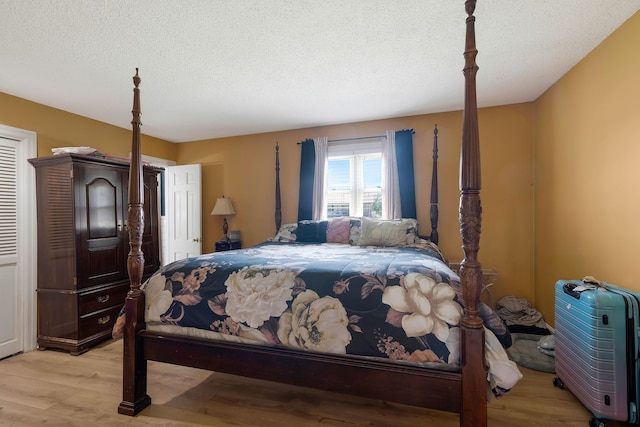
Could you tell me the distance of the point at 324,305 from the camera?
1531 mm

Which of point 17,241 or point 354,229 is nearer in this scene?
point 17,241

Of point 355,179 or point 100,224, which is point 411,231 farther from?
point 100,224

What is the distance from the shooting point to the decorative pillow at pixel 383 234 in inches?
118

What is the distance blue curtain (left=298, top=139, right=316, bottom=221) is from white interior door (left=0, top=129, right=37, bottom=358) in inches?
109

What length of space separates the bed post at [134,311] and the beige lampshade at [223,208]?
2.29m

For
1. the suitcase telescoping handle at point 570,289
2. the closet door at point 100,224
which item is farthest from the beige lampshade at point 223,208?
the suitcase telescoping handle at point 570,289

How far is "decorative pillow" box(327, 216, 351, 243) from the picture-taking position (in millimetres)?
3332

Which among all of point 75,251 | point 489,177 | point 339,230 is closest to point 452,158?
point 489,177

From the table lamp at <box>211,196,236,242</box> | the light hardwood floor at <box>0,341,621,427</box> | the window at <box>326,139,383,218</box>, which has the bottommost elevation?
the light hardwood floor at <box>0,341,621,427</box>

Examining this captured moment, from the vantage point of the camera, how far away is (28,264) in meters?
2.84

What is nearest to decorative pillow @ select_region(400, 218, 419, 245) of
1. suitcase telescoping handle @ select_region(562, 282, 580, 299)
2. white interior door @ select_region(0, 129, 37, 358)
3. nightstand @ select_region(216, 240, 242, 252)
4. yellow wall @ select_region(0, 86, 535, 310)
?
yellow wall @ select_region(0, 86, 535, 310)

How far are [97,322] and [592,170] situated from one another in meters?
4.50

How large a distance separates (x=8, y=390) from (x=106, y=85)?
2471 mm

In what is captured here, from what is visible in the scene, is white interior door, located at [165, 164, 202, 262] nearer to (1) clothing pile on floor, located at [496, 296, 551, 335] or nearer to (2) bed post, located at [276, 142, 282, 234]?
(2) bed post, located at [276, 142, 282, 234]
